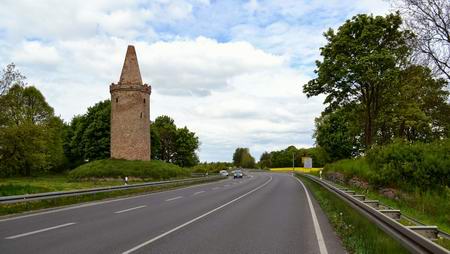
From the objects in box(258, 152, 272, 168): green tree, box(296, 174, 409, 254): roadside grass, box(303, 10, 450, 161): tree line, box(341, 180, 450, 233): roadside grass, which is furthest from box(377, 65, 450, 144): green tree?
box(258, 152, 272, 168): green tree

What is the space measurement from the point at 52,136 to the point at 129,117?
15.8 m

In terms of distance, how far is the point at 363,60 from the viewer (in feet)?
98.7

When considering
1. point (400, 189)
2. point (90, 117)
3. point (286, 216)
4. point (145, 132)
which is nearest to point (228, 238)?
point (286, 216)

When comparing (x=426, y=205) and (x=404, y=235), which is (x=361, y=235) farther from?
(x=426, y=205)

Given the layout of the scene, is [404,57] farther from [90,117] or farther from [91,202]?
[90,117]

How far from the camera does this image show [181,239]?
10359mm

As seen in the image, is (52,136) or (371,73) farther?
(52,136)

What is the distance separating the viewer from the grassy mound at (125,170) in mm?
53188

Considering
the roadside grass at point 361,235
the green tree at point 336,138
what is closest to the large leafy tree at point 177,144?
the green tree at point 336,138

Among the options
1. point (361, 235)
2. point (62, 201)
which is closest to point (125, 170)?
point (62, 201)

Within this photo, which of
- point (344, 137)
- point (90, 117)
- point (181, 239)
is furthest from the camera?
point (344, 137)

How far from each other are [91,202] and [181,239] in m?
13.4

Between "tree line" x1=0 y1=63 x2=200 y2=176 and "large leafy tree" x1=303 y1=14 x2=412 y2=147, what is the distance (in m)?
29.9

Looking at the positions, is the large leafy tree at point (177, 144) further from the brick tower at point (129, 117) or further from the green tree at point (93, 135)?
the brick tower at point (129, 117)
